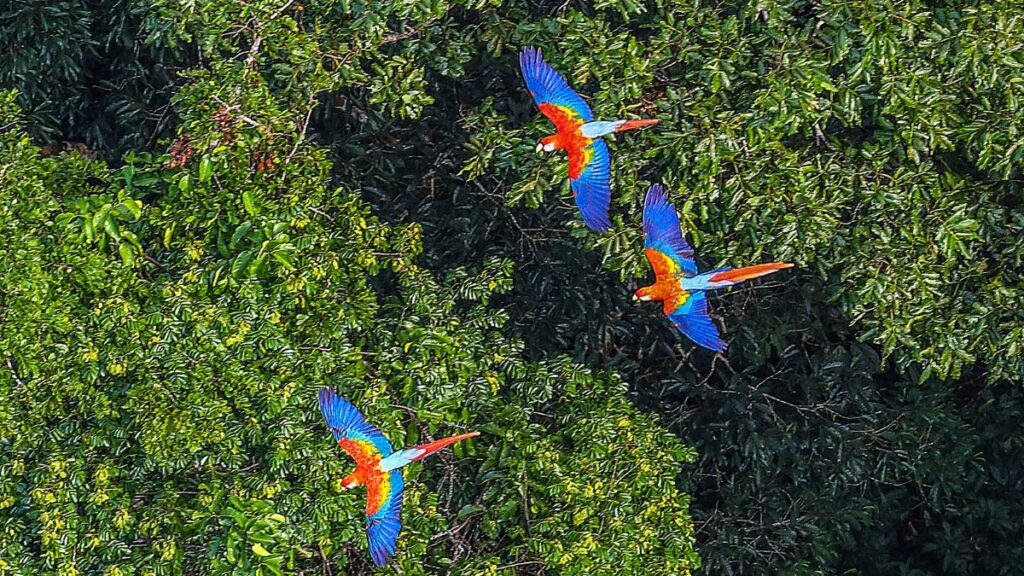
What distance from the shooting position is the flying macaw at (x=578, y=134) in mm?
3762

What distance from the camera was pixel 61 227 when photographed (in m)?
3.82

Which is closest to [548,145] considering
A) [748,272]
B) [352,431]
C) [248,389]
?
[748,272]

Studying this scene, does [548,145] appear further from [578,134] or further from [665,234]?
[665,234]

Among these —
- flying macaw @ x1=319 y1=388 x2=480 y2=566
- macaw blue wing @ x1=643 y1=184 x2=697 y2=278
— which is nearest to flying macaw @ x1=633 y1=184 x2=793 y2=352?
macaw blue wing @ x1=643 y1=184 x2=697 y2=278

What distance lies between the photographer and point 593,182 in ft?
12.5

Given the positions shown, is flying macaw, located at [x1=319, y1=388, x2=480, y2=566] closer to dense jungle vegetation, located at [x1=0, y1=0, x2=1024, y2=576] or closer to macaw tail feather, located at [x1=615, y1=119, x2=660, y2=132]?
dense jungle vegetation, located at [x1=0, y1=0, x2=1024, y2=576]

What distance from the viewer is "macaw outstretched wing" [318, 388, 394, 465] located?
360cm

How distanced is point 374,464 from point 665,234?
4.00 feet

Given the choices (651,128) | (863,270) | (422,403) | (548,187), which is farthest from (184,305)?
(863,270)

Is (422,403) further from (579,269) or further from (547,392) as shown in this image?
(579,269)

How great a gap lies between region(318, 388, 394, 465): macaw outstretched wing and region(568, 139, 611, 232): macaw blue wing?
3.18ft

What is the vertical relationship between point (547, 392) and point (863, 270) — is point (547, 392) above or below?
below

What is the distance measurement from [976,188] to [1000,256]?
25cm

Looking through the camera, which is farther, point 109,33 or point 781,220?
point 109,33
